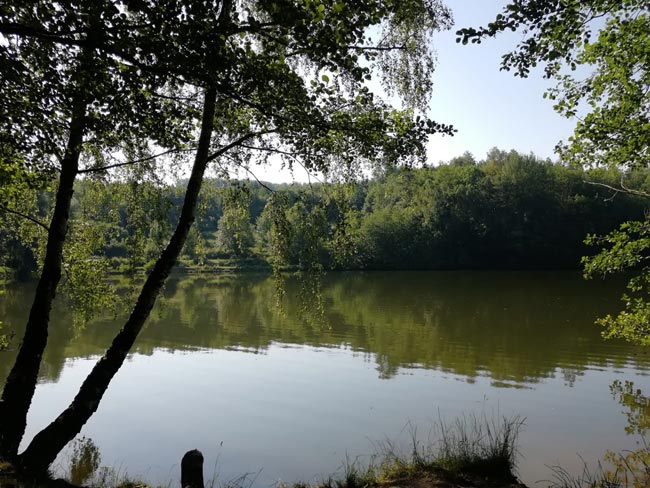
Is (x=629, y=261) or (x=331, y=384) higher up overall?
(x=629, y=261)

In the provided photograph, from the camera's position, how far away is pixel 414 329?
21047mm

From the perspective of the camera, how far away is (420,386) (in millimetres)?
12375

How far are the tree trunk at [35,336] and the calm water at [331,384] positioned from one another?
1.56m

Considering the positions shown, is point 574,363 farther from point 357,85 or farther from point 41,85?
point 41,85

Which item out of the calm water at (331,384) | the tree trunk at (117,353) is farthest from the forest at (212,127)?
the calm water at (331,384)

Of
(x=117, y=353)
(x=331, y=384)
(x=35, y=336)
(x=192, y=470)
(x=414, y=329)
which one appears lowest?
(x=331, y=384)

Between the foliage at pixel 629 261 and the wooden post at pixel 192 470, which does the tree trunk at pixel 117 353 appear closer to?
the wooden post at pixel 192 470

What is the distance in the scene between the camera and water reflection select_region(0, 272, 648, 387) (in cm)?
1488

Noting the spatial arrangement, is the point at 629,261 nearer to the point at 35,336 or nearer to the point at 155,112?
the point at 155,112

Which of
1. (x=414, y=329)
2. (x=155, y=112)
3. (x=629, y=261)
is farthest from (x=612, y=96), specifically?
(x=414, y=329)

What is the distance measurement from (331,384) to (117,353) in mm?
7975

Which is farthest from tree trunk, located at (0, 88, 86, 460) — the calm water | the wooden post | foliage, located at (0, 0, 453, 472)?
the wooden post

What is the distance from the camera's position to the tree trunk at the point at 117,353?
16.4 ft

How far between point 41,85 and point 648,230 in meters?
7.00
